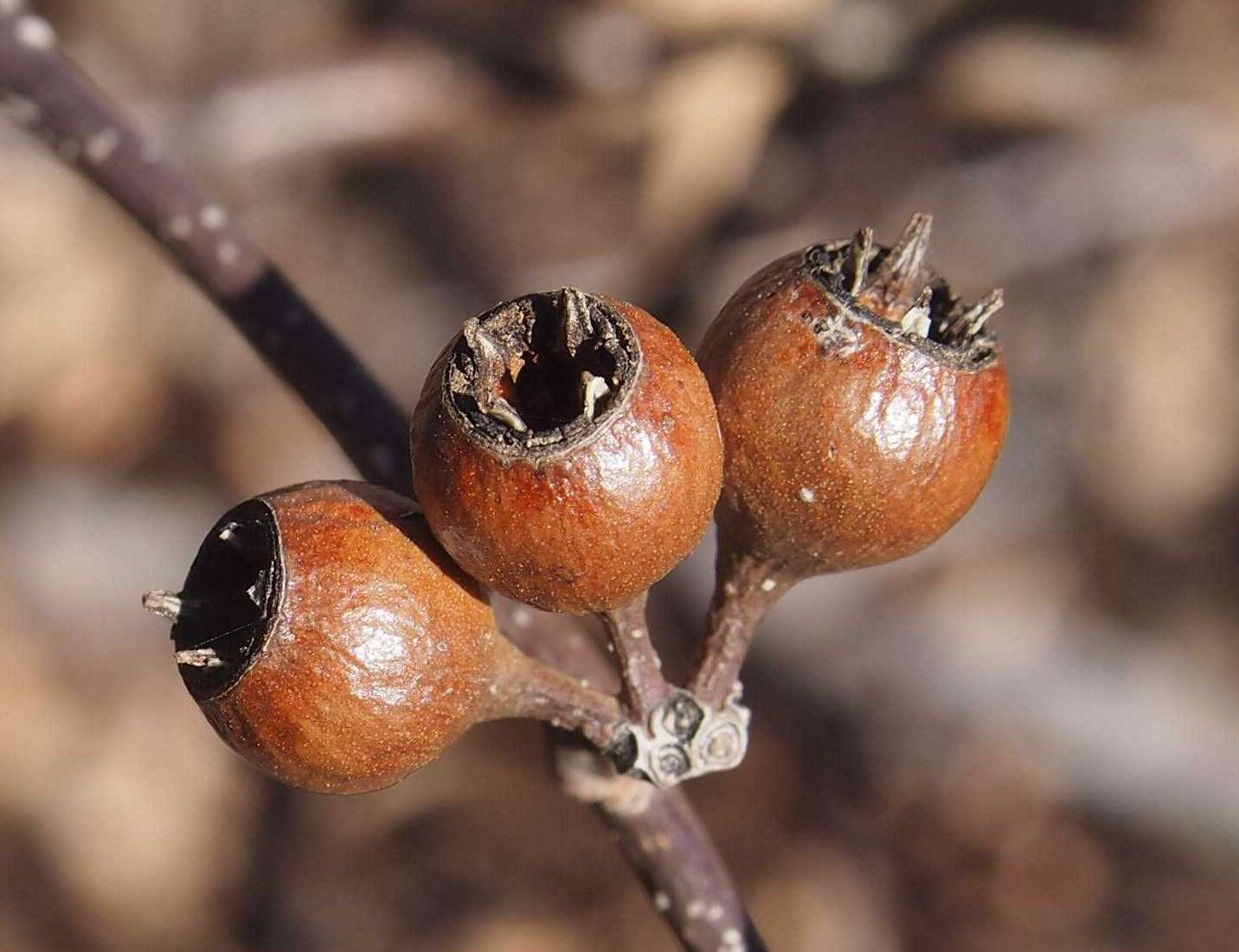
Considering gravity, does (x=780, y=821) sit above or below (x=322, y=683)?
below

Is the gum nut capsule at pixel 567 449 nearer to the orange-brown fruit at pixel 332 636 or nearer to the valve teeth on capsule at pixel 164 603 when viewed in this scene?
the orange-brown fruit at pixel 332 636

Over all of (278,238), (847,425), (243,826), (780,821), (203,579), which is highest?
(278,238)

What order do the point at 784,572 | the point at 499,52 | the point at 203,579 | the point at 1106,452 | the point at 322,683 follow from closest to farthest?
1. the point at 322,683
2. the point at 203,579
3. the point at 784,572
4. the point at 1106,452
5. the point at 499,52

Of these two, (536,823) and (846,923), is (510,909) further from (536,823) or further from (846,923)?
(846,923)

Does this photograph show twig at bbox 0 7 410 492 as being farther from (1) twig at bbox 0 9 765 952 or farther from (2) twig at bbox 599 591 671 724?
(2) twig at bbox 599 591 671 724

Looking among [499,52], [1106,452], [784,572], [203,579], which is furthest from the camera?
[499,52]

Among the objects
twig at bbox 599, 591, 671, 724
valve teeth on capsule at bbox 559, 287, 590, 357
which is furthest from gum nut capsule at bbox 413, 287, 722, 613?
twig at bbox 599, 591, 671, 724

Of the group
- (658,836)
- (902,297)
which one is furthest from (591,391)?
(658,836)

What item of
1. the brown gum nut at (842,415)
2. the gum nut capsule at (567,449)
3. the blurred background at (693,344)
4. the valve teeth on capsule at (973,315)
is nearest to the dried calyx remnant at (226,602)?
the gum nut capsule at (567,449)

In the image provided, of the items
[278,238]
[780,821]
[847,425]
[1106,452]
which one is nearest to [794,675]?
[780,821]
